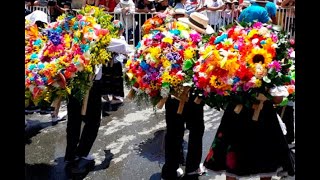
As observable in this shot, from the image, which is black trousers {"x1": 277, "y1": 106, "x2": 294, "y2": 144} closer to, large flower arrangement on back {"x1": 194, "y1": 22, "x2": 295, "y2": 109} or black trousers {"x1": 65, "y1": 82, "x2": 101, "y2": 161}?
large flower arrangement on back {"x1": 194, "y1": 22, "x2": 295, "y2": 109}

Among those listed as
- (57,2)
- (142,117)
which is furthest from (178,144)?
(57,2)

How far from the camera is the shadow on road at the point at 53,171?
221 inches

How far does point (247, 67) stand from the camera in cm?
404

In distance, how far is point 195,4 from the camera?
38.2ft

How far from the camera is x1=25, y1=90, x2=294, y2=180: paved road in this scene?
18.9ft

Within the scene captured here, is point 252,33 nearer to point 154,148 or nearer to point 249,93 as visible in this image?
point 249,93

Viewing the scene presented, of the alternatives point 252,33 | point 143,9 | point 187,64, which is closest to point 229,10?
point 143,9

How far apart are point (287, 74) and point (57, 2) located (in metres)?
9.56

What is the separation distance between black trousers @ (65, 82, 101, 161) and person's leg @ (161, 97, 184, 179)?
1.03 metres

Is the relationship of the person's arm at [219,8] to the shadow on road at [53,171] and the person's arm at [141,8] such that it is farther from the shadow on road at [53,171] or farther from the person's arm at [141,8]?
the shadow on road at [53,171]

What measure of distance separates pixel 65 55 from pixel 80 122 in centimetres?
96

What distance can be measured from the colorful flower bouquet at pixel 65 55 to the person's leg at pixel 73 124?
37cm

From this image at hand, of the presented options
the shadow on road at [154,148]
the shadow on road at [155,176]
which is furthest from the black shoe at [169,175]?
the shadow on road at [154,148]
